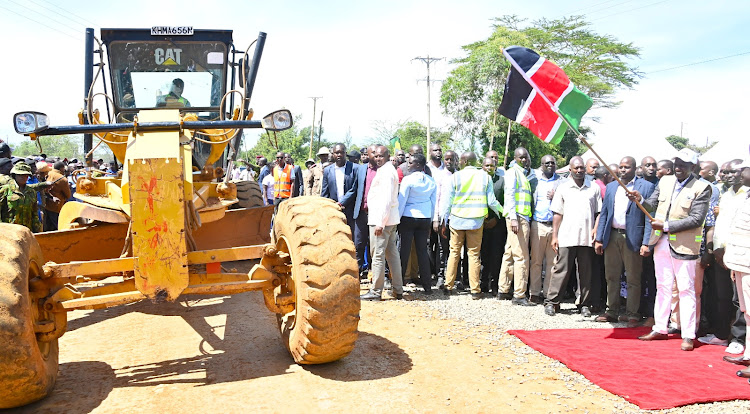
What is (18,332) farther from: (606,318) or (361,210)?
(606,318)

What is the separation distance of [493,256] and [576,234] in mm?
1461

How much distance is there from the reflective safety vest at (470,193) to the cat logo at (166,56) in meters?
3.97

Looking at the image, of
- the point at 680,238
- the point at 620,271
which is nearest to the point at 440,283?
the point at 620,271

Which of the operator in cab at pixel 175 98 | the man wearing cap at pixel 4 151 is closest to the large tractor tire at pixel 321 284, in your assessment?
the operator in cab at pixel 175 98

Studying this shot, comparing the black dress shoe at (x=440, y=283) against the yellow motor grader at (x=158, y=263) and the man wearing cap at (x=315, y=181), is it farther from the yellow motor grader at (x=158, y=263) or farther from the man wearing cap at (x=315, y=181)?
the yellow motor grader at (x=158, y=263)

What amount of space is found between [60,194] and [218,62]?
4.31m

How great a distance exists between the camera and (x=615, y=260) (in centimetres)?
722

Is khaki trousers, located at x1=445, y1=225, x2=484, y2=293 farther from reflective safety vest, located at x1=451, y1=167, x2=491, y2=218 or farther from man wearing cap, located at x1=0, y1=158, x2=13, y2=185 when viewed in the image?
A: man wearing cap, located at x1=0, y1=158, x2=13, y2=185

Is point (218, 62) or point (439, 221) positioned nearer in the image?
point (218, 62)

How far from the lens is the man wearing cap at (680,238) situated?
6.01 metres

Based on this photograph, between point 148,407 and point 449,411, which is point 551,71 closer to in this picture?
point 449,411

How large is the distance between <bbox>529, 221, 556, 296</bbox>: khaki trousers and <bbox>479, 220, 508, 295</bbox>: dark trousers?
565 mm

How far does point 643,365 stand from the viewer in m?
5.36

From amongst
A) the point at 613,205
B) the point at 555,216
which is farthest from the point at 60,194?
the point at 613,205
